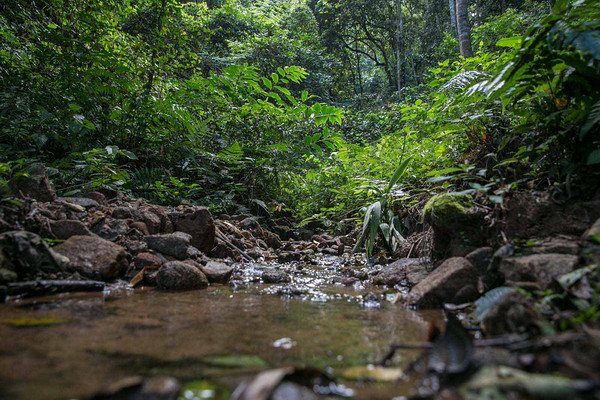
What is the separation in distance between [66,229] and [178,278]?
36.4 inches

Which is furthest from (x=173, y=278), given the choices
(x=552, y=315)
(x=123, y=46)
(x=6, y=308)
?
(x=123, y=46)

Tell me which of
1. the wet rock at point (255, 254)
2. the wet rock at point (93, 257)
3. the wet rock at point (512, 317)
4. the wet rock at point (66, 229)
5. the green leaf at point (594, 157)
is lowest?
the wet rock at point (255, 254)

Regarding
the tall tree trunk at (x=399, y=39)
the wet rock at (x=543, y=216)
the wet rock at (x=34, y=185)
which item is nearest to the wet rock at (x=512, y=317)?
the wet rock at (x=543, y=216)

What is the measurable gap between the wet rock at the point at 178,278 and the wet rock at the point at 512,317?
171 cm

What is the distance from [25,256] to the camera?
5.76ft

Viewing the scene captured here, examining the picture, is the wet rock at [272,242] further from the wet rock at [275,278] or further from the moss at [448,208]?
the moss at [448,208]

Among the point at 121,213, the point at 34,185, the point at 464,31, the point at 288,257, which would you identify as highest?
the point at 464,31

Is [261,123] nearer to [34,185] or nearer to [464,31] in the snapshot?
[34,185]

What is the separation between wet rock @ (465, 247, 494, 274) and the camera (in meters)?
1.86

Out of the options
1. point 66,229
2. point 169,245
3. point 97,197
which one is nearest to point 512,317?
point 169,245

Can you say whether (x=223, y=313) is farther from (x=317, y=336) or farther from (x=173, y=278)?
(x=173, y=278)

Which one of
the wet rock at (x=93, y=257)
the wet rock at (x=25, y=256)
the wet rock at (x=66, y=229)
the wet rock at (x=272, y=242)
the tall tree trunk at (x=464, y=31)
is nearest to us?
the wet rock at (x=25, y=256)

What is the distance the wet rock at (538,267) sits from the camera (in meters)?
1.39

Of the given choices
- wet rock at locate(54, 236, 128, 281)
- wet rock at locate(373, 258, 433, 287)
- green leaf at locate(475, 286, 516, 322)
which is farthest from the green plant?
wet rock at locate(54, 236, 128, 281)
